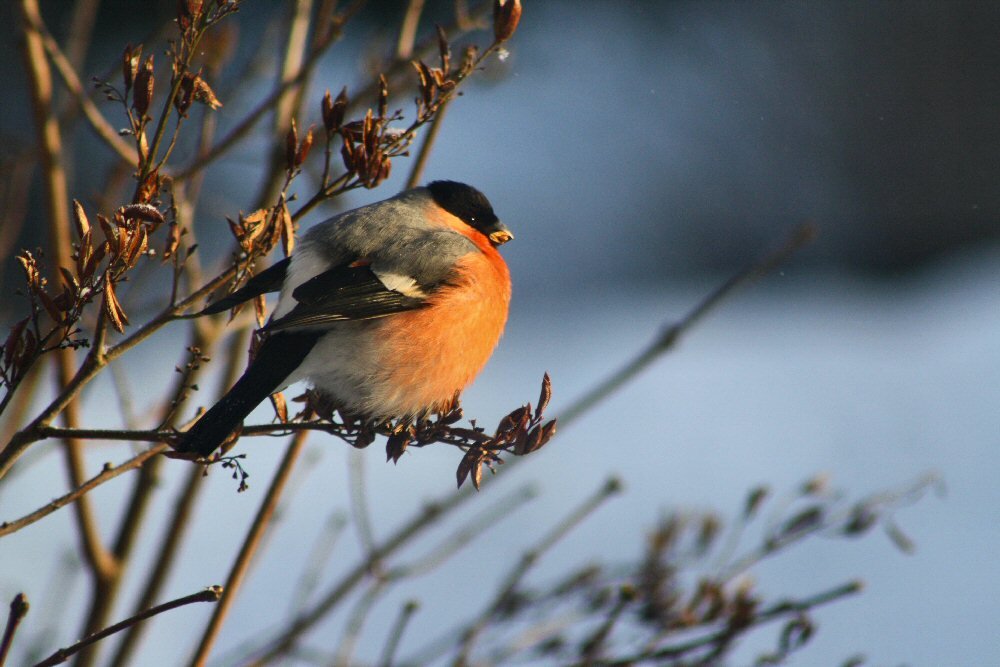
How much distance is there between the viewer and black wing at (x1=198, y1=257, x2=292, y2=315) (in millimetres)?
1414

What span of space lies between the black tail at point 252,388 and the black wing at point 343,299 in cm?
3

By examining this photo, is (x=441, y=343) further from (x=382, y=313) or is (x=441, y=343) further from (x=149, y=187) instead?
(x=149, y=187)

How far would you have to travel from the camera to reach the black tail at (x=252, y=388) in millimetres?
1238

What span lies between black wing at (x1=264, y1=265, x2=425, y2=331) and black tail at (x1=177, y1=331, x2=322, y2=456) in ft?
0.09

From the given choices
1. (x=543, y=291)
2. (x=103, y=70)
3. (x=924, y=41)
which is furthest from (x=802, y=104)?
(x=103, y=70)

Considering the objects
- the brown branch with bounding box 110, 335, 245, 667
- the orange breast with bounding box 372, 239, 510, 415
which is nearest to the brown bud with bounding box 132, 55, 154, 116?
the orange breast with bounding box 372, 239, 510, 415

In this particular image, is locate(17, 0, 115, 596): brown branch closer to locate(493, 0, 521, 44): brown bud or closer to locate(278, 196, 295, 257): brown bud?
locate(278, 196, 295, 257): brown bud

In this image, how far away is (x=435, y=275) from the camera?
1.86 metres

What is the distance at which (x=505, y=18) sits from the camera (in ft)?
4.58

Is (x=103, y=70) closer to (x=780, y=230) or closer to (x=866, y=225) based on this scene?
(x=780, y=230)

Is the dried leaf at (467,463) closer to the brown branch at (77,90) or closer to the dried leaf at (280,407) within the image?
the dried leaf at (280,407)

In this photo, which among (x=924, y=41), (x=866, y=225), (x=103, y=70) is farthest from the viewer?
(x=866, y=225)

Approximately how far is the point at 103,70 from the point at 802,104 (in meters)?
4.44

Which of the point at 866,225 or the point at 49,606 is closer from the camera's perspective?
the point at 49,606
